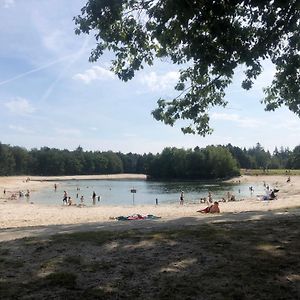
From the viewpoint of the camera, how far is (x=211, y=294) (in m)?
6.35

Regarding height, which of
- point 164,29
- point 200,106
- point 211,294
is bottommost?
point 211,294

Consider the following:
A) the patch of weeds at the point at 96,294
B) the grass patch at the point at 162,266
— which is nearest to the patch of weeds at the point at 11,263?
the grass patch at the point at 162,266

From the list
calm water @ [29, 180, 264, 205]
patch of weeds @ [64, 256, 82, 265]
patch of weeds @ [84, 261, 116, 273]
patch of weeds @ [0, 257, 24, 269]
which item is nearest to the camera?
patch of weeds @ [84, 261, 116, 273]

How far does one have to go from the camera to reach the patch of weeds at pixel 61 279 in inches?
269

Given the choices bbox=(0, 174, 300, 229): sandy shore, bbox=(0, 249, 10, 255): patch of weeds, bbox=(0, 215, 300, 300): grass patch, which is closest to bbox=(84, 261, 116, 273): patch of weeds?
bbox=(0, 215, 300, 300): grass patch

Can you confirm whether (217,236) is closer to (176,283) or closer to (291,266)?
(291,266)

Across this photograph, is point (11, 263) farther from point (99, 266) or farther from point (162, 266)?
point (162, 266)

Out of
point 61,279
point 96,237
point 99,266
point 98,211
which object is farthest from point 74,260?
point 98,211

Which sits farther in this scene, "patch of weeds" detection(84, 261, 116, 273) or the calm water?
the calm water

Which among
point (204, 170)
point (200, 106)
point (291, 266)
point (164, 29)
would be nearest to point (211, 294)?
point (291, 266)

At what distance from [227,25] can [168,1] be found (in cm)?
187

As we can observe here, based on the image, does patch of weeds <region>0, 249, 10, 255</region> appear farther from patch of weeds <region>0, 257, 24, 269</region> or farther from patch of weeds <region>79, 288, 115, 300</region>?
patch of weeds <region>79, 288, 115, 300</region>

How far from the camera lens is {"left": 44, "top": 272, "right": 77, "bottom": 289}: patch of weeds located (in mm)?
6828

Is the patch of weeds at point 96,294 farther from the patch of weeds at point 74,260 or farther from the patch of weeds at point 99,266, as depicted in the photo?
the patch of weeds at point 74,260
